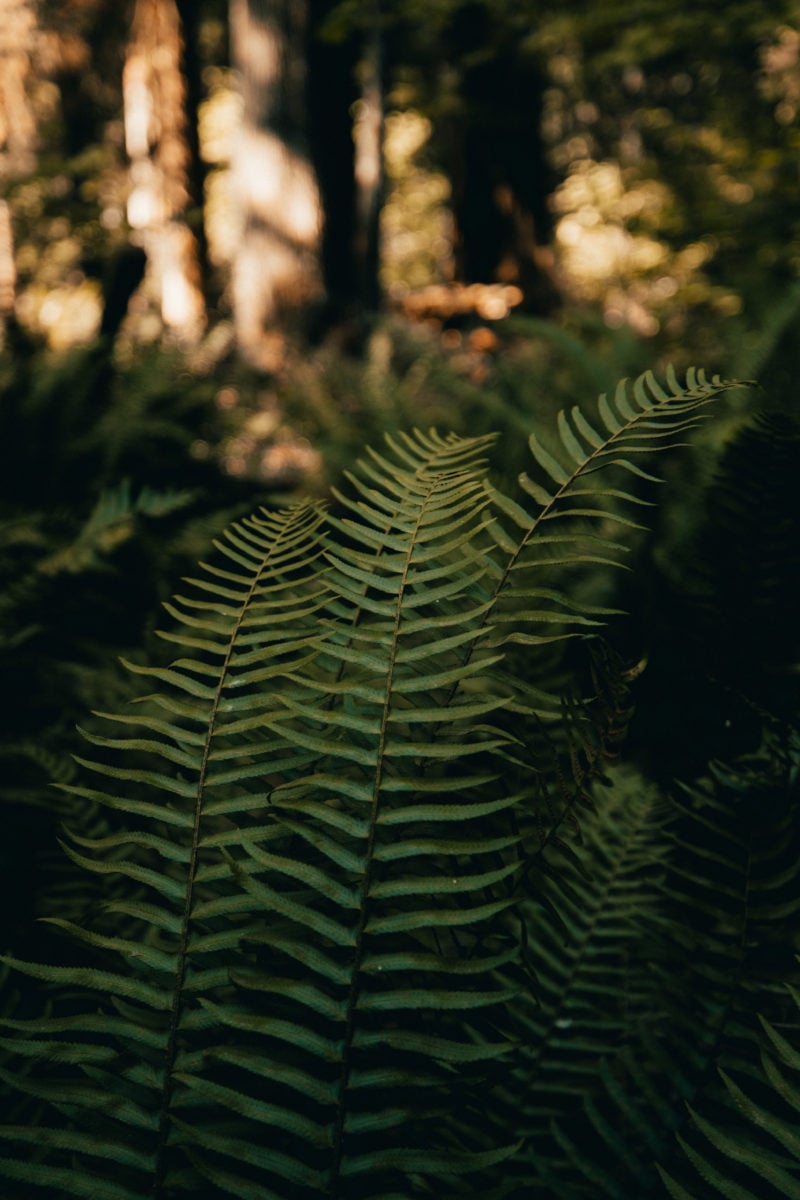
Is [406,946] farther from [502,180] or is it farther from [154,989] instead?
[502,180]

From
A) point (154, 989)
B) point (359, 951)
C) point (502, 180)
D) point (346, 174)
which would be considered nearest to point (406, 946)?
point (359, 951)

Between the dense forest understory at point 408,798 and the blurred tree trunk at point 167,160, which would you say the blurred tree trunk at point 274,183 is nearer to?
the blurred tree trunk at point 167,160

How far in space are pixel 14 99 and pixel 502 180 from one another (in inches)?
137

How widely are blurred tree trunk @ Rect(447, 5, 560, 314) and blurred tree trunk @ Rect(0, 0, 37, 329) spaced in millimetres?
2682

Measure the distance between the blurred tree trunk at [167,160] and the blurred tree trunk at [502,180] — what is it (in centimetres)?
184

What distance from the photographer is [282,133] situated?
4.30 meters

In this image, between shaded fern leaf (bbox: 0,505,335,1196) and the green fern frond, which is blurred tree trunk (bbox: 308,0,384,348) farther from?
the green fern frond

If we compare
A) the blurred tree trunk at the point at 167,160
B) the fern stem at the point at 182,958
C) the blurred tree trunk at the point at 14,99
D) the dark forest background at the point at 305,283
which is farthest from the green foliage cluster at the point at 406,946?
the blurred tree trunk at the point at 167,160

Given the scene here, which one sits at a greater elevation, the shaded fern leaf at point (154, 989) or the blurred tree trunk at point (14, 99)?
the blurred tree trunk at point (14, 99)

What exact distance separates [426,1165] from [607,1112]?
1.27 feet

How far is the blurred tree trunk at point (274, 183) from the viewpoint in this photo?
427cm

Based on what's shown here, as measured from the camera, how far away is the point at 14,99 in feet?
19.7

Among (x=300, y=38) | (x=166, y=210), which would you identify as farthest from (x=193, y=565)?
(x=166, y=210)

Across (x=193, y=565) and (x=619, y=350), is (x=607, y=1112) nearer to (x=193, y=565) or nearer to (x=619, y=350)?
(x=193, y=565)
